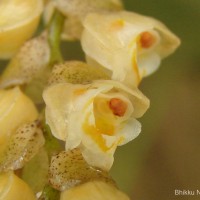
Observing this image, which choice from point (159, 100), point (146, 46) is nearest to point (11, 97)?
point (146, 46)

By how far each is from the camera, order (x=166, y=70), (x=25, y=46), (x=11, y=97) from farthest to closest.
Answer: (x=166, y=70)
(x=25, y=46)
(x=11, y=97)

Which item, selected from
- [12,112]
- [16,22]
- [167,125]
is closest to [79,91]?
[12,112]

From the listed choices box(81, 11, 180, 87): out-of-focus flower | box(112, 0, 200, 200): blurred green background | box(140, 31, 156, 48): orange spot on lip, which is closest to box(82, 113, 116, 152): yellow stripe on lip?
box(81, 11, 180, 87): out-of-focus flower

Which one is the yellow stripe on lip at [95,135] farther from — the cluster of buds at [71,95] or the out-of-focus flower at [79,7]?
the out-of-focus flower at [79,7]

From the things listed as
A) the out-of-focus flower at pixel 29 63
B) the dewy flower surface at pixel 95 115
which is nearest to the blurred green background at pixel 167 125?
the out-of-focus flower at pixel 29 63

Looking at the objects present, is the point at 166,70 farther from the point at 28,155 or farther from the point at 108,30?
the point at 28,155

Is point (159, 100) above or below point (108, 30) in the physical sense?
below

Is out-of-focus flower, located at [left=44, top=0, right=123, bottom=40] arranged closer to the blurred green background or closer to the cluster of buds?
the cluster of buds

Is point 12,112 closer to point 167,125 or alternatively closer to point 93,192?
point 93,192
